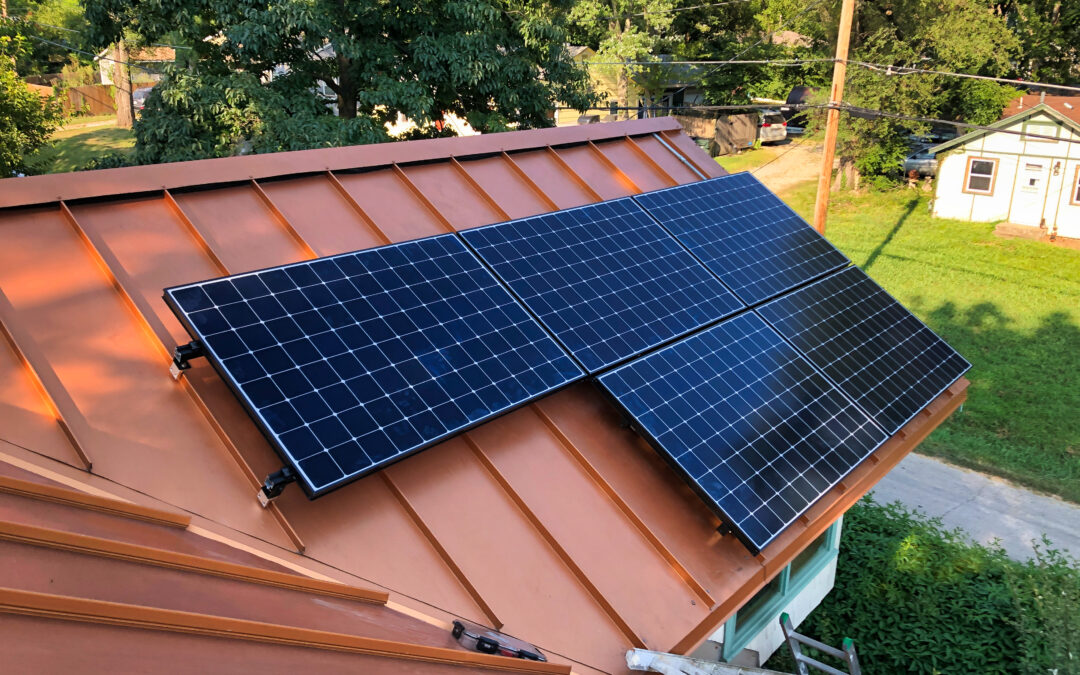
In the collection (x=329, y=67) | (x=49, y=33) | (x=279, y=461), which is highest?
(x=329, y=67)

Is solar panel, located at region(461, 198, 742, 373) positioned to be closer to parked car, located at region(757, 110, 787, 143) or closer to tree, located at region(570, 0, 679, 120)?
tree, located at region(570, 0, 679, 120)

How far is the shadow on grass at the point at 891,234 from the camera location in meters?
30.1

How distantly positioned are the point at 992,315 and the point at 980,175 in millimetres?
10906

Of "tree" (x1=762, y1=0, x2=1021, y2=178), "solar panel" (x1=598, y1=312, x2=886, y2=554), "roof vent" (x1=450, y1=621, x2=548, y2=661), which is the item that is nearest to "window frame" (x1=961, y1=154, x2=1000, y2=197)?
"tree" (x1=762, y1=0, x2=1021, y2=178)

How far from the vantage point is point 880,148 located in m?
37.8

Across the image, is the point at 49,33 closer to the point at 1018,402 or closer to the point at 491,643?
the point at 1018,402

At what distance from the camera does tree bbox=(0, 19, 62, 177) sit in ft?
73.6

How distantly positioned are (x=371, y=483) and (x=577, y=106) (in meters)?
19.5

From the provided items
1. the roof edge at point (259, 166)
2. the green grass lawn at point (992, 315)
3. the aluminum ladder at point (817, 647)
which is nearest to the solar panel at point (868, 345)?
the aluminum ladder at point (817, 647)

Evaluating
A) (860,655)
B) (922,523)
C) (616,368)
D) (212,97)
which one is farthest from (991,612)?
(212,97)

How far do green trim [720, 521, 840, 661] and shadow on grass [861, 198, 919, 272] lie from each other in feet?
64.5

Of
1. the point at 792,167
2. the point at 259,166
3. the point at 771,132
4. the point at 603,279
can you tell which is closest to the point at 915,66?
the point at 792,167

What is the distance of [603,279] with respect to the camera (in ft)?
29.6

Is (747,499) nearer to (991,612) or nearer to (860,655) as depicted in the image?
(860,655)
